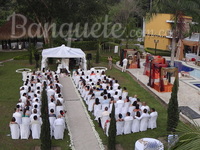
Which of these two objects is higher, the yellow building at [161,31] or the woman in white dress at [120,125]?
the yellow building at [161,31]

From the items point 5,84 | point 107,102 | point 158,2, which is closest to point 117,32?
point 158,2

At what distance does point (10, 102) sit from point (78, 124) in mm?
5432

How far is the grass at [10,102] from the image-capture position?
1066 cm

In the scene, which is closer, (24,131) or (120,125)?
(24,131)

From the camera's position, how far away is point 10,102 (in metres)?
15.7

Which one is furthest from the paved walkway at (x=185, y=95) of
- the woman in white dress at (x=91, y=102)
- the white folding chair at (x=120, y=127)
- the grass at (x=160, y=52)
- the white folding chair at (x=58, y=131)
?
the grass at (x=160, y=52)

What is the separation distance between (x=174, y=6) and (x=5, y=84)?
15.3 m

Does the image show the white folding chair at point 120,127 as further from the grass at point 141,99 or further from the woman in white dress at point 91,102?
the woman in white dress at point 91,102

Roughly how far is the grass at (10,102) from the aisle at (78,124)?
50 cm

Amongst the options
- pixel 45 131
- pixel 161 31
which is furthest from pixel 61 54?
pixel 161 31

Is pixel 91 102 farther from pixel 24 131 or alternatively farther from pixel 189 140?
pixel 189 140

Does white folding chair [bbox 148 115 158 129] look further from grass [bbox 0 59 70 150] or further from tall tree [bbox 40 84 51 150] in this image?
tall tree [bbox 40 84 51 150]

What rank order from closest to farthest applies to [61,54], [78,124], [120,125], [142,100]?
[120,125]
[78,124]
[142,100]
[61,54]

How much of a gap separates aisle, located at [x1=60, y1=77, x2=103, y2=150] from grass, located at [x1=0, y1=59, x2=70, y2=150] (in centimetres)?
50
